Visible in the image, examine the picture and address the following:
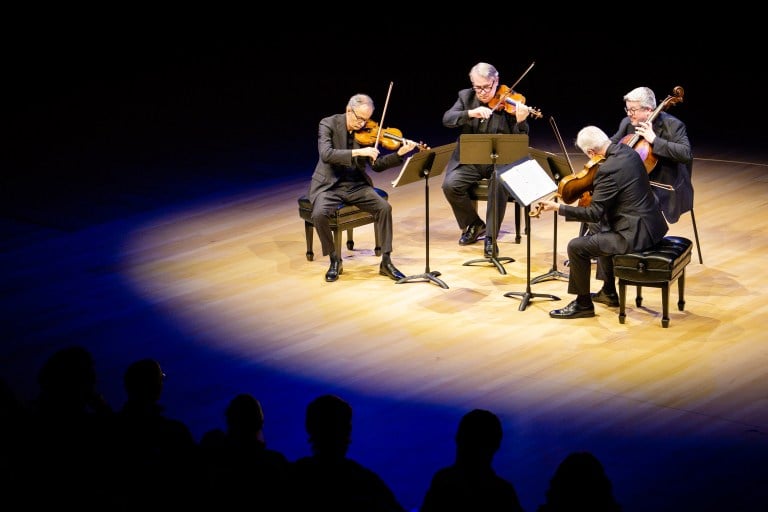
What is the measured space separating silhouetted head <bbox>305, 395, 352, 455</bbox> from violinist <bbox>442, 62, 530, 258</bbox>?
4301mm

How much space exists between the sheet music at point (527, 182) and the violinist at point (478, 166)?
120cm

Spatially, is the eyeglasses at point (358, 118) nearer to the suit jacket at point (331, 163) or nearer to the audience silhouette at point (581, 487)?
the suit jacket at point (331, 163)

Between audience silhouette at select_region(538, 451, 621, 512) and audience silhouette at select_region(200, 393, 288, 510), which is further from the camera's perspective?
audience silhouette at select_region(200, 393, 288, 510)

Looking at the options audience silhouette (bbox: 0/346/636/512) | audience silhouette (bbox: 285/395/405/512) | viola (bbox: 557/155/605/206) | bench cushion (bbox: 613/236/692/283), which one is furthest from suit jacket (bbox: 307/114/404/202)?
audience silhouette (bbox: 285/395/405/512)

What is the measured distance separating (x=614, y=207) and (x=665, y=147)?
85cm

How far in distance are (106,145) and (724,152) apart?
20.5 feet

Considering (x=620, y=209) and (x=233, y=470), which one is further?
(x=620, y=209)

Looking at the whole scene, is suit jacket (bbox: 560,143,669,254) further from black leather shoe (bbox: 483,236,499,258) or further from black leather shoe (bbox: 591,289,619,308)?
black leather shoe (bbox: 483,236,499,258)

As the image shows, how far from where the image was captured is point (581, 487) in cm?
323

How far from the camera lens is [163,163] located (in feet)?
35.9

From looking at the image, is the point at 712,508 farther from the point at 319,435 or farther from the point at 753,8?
the point at 753,8

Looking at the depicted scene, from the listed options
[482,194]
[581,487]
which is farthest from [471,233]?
[581,487]

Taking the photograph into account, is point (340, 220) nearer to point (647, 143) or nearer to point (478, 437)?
point (647, 143)

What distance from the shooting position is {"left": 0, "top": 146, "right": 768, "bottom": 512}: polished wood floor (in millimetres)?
5188
